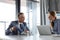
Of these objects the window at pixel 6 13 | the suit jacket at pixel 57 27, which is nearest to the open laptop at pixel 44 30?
the suit jacket at pixel 57 27

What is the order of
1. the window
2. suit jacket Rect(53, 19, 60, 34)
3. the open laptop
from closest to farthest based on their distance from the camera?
the open laptop, suit jacket Rect(53, 19, 60, 34), the window

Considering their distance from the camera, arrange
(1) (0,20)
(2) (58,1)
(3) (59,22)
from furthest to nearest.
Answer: (2) (58,1) < (1) (0,20) < (3) (59,22)

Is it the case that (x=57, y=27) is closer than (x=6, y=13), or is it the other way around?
(x=57, y=27)

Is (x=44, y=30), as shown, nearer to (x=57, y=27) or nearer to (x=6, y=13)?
(x=57, y=27)

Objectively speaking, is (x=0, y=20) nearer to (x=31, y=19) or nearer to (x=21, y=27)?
(x=31, y=19)

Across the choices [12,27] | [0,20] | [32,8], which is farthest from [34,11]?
[12,27]

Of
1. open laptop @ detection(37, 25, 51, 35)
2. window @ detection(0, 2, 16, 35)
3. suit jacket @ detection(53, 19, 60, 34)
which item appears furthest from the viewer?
window @ detection(0, 2, 16, 35)

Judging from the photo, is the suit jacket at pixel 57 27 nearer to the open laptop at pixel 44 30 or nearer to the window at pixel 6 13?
the open laptop at pixel 44 30

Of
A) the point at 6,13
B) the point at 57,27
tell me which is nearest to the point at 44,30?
the point at 57,27

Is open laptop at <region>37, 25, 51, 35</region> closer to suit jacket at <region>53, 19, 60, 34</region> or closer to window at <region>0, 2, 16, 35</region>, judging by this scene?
suit jacket at <region>53, 19, 60, 34</region>

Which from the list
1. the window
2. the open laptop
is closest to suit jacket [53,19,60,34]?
the open laptop

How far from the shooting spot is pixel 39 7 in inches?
216

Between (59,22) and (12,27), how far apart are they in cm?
115

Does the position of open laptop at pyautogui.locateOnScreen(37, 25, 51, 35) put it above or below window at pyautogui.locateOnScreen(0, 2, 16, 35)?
below
